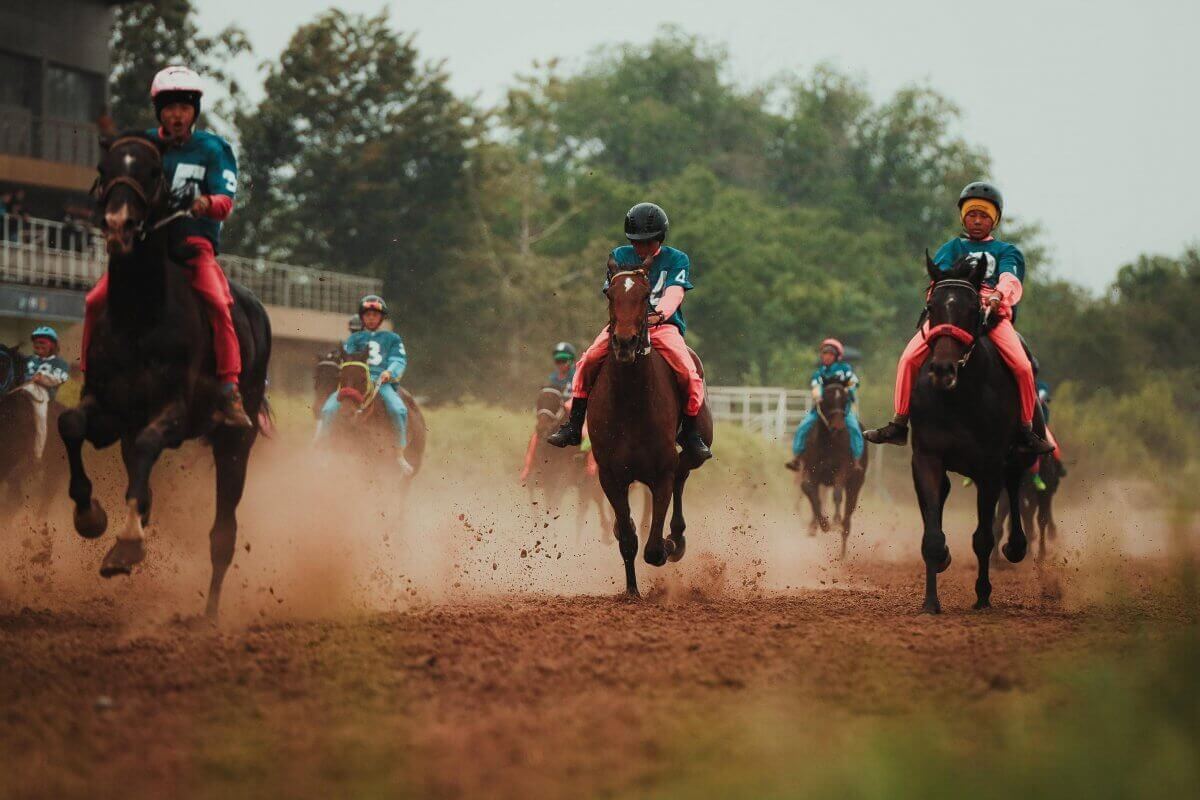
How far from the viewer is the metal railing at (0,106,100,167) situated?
33000mm

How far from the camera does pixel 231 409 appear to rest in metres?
9.72

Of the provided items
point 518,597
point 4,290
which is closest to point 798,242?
point 4,290

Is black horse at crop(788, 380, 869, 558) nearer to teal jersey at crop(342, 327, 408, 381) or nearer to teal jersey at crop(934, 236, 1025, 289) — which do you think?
teal jersey at crop(342, 327, 408, 381)

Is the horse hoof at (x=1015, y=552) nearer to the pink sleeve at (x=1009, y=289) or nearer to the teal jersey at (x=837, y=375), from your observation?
the pink sleeve at (x=1009, y=289)

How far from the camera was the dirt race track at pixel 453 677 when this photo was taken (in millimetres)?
5703

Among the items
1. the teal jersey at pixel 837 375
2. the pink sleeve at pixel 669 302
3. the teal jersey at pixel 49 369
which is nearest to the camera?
the pink sleeve at pixel 669 302

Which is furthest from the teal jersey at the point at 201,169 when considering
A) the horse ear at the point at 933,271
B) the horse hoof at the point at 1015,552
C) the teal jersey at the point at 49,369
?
the teal jersey at the point at 49,369

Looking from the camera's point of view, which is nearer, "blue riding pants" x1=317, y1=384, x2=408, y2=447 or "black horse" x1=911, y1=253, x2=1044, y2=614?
"black horse" x1=911, y1=253, x2=1044, y2=614

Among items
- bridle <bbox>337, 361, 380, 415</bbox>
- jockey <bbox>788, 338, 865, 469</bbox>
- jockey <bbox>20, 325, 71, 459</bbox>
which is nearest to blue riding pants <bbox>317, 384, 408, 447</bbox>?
bridle <bbox>337, 361, 380, 415</bbox>

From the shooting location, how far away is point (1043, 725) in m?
6.04

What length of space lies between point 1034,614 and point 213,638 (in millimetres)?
5574

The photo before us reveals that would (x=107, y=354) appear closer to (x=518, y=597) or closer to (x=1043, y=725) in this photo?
(x=518, y=597)

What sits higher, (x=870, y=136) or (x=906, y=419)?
(x=870, y=136)

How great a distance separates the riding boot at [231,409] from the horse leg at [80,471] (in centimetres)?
82
